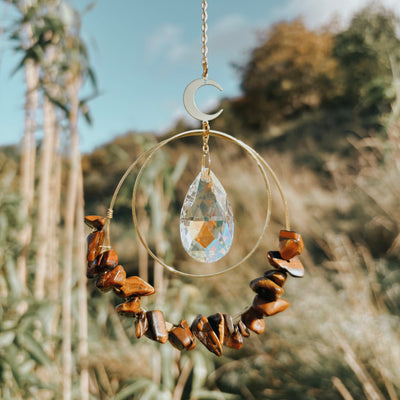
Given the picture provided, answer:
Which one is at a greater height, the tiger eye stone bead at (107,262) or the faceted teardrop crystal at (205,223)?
the faceted teardrop crystal at (205,223)

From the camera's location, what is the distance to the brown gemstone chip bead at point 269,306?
719mm

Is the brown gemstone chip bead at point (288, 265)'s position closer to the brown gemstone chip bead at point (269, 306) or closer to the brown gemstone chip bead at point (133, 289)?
the brown gemstone chip bead at point (269, 306)

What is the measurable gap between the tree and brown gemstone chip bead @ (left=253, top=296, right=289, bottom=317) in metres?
7.68

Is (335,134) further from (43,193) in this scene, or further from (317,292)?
(43,193)

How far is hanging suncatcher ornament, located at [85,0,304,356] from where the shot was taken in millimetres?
702

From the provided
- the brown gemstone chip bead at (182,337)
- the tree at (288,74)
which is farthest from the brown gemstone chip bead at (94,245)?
the tree at (288,74)

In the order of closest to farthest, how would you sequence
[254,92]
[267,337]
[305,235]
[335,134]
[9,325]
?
[9,325], [267,337], [305,235], [335,134], [254,92]

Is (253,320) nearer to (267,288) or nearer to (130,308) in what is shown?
(267,288)

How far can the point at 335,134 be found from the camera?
253 inches

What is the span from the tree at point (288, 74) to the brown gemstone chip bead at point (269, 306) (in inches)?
302

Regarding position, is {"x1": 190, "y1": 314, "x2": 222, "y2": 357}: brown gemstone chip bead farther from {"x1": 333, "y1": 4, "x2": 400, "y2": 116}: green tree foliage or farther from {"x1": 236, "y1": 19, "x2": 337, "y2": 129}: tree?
{"x1": 236, "y1": 19, "x2": 337, "y2": 129}: tree

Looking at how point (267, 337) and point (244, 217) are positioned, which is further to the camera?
point (244, 217)

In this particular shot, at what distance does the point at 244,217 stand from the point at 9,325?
2879mm

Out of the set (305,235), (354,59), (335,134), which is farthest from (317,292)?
(354,59)
